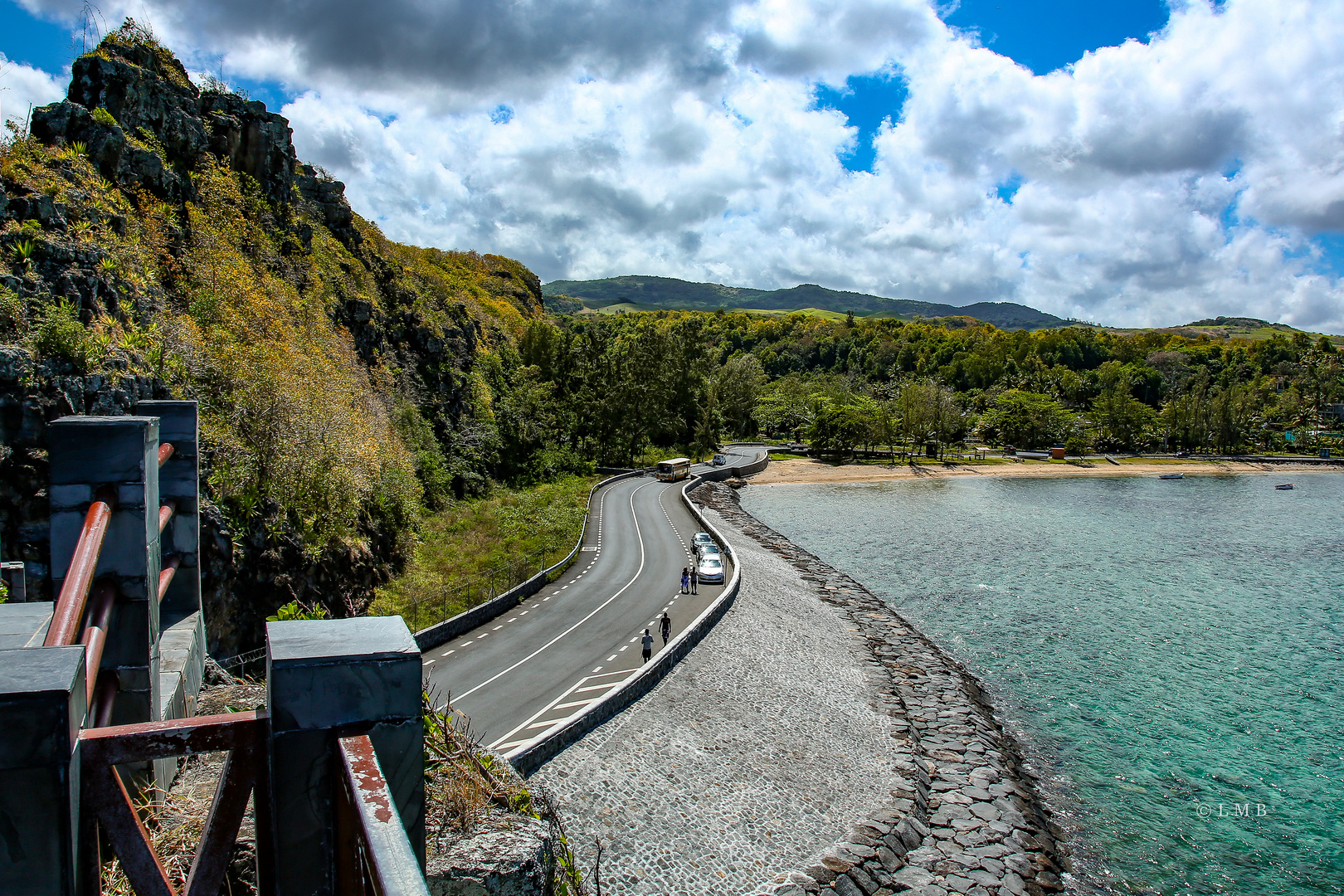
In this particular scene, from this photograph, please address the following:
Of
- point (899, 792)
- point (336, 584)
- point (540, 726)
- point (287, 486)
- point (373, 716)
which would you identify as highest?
point (373, 716)

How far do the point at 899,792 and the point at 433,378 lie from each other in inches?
1697

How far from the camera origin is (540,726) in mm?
19281

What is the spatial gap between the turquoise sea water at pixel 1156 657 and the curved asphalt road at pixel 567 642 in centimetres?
1198

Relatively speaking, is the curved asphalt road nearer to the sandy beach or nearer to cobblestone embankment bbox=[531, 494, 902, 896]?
cobblestone embankment bbox=[531, 494, 902, 896]

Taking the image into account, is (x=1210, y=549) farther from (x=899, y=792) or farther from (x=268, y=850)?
(x=268, y=850)

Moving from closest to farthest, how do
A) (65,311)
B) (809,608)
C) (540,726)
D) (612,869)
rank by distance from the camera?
(612,869)
(65,311)
(540,726)
(809,608)

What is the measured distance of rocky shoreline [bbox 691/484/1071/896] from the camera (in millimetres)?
16438

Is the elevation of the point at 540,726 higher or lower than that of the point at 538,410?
lower

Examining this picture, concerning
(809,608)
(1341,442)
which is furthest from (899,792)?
(1341,442)

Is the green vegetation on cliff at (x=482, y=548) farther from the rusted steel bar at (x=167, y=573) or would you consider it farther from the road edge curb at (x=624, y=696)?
the rusted steel bar at (x=167, y=573)

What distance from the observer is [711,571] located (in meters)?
34.0

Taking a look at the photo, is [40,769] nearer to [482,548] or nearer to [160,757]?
[160,757]

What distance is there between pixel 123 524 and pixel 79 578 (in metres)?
1.31

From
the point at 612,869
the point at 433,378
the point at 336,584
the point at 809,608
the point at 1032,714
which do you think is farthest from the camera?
the point at 433,378
